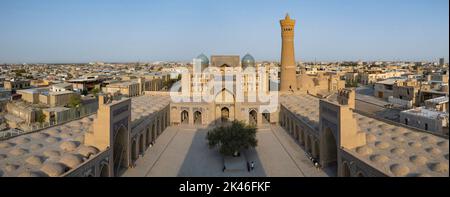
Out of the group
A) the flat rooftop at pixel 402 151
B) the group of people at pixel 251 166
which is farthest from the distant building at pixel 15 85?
the flat rooftop at pixel 402 151

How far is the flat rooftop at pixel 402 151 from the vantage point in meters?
9.52

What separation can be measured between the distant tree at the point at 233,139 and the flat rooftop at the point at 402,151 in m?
5.52

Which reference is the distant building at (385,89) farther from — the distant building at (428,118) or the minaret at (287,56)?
the distant building at (428,118)

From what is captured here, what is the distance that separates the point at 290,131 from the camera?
72.5ft

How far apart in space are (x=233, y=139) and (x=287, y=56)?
1916 cm

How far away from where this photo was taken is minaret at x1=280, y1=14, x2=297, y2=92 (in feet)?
106

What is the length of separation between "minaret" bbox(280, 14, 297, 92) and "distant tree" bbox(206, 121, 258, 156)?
57.9 feet

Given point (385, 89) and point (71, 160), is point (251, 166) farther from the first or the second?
point (385, 89)

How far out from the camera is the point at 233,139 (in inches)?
641

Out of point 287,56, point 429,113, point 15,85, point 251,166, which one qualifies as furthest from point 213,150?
point 15,85
